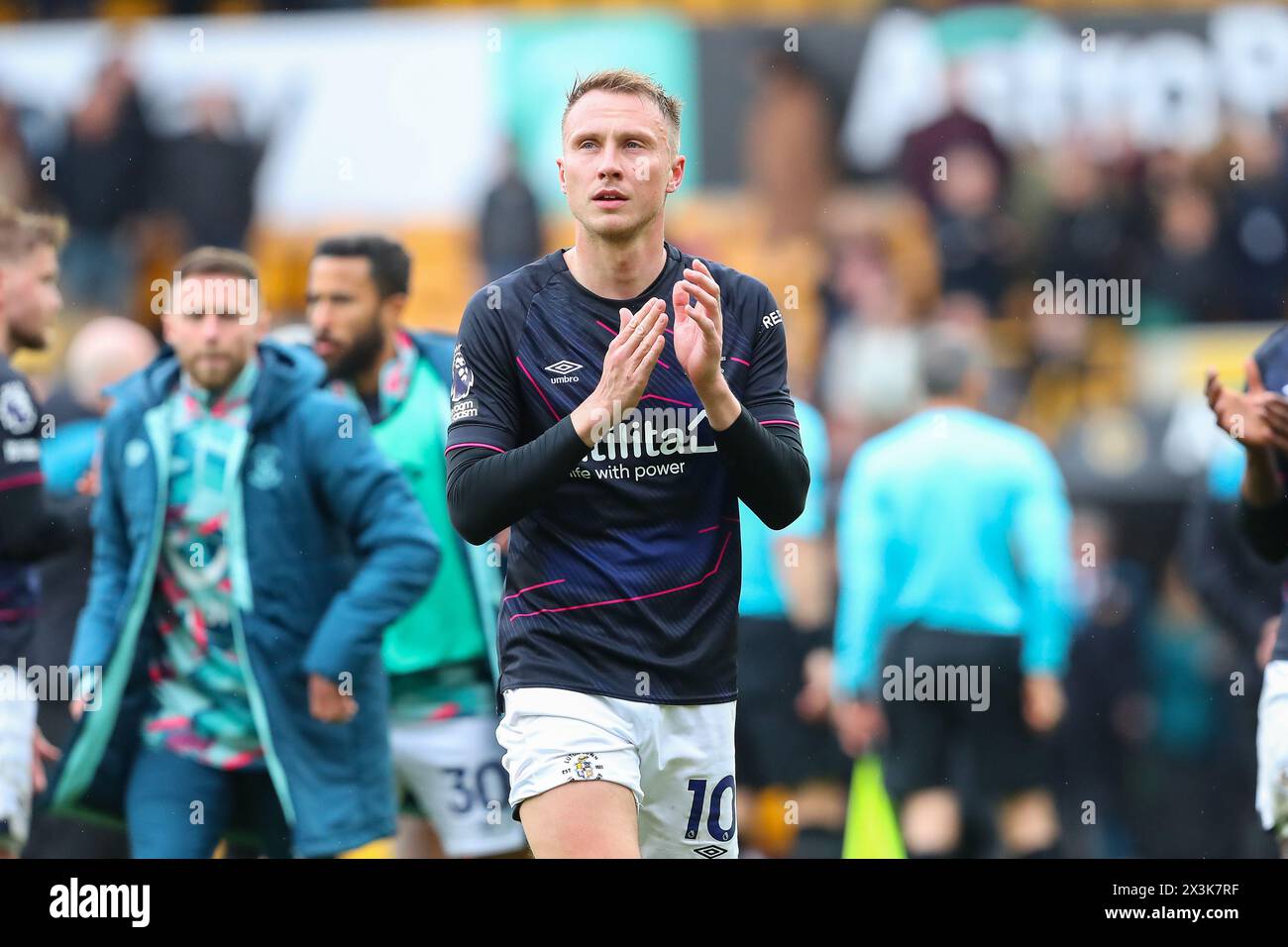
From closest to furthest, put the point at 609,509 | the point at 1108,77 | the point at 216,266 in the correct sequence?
1. the point at 609,509
2. the point at 216,266
3. the point at 1108,77

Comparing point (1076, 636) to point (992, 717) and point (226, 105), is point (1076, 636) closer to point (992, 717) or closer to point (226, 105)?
point (992, 717)

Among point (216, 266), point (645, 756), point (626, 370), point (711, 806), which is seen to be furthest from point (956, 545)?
point (626, 370)

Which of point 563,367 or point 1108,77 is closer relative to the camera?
point 563,367

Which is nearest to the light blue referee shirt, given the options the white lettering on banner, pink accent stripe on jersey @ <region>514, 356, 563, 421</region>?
pink accent stripe on jersey @ <region>514, 356, 563, 421</region>

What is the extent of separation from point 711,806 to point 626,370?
1.18 m

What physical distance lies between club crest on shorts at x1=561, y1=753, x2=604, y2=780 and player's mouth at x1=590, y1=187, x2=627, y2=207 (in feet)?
4.35

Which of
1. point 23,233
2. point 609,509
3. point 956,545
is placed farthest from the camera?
point 956,545

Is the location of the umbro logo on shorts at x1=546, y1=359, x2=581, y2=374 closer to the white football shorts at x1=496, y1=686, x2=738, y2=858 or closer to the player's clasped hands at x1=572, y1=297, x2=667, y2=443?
the player's clasped hands at x1=572, y1=297, x2=667, y2=443

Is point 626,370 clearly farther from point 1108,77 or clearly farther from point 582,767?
point 1108,77

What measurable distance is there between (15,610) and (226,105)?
6.58 metres

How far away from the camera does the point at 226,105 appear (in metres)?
12.6

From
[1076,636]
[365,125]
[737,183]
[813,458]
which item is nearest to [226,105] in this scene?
[365,125]

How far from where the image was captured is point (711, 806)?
481cm

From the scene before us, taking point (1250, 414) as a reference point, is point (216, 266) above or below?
above
